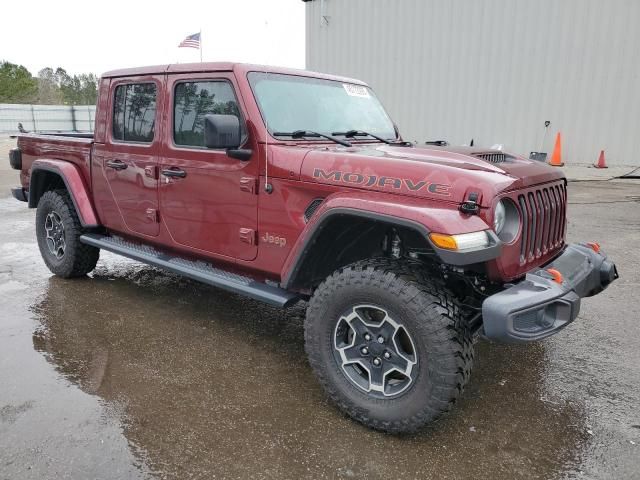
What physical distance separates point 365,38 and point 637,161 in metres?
7.60

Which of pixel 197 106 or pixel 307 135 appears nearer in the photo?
pixel 307 135

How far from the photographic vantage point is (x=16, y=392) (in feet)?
9.97

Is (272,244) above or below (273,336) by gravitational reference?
above

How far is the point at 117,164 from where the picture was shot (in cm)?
422

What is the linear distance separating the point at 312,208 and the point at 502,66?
37.1 ft

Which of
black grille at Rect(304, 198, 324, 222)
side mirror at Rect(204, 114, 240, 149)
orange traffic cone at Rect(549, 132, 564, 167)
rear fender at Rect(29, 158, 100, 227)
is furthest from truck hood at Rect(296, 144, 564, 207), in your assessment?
orange traffic cone at Rect(549, 132, 564, 167)

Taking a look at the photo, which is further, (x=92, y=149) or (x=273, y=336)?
(x=92, y=149)

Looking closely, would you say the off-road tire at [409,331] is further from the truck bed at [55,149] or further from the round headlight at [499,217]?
the truck bed at [55,149]

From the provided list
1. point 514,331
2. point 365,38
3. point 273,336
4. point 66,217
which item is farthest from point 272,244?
point 365,38

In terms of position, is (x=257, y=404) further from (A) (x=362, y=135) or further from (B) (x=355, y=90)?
(B) (x=355, y=90)

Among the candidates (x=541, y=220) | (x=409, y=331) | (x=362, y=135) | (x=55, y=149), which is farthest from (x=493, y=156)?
(x=55, y=149)

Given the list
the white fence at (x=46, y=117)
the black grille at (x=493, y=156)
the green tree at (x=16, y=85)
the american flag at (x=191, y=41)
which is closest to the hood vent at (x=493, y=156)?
the black grille at (x=493, y=156)

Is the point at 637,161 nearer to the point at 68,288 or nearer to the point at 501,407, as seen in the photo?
the point at 501,407

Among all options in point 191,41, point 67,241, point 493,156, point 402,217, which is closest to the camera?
point 402,217
